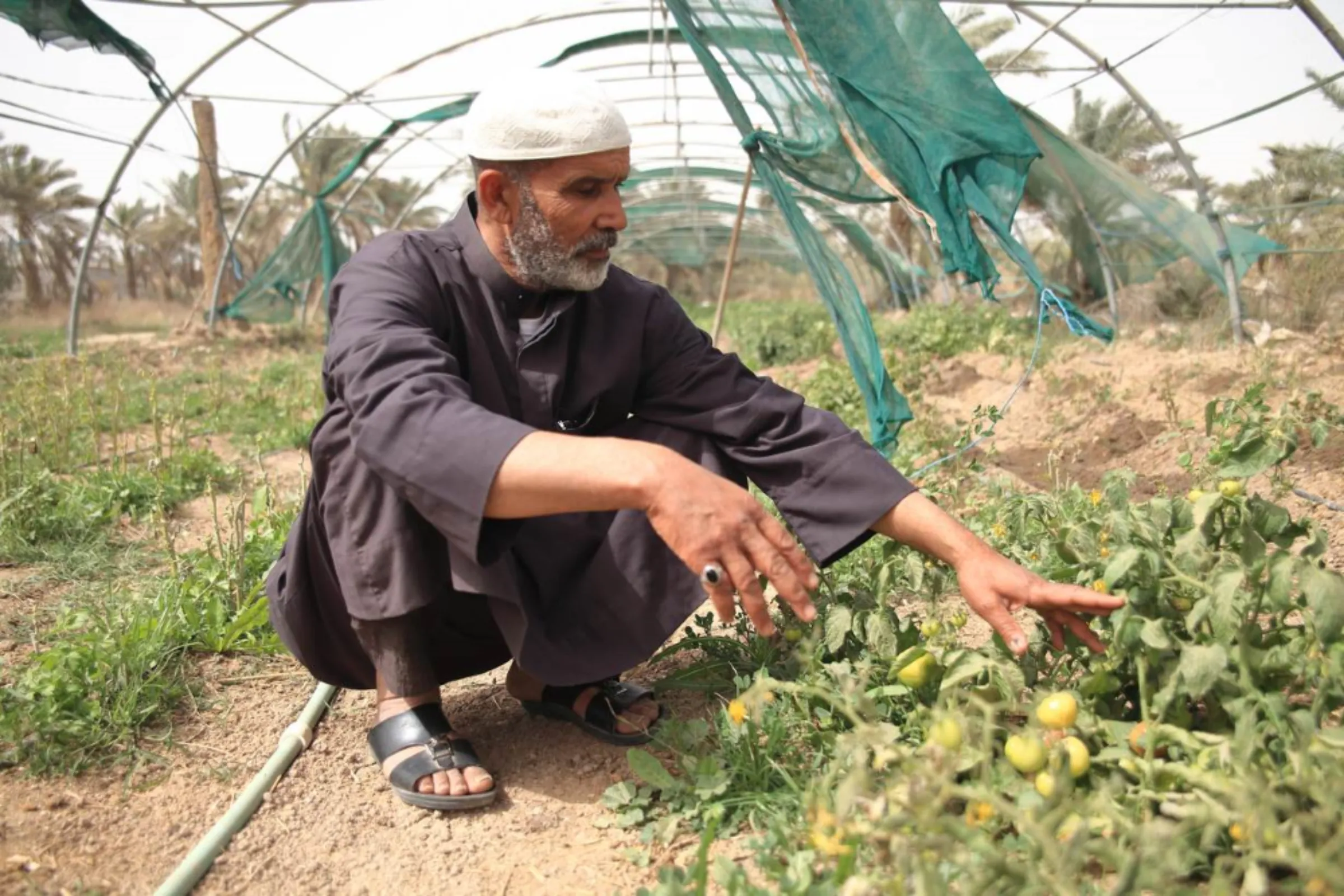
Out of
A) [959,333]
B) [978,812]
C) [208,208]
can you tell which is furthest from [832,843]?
[208,208]

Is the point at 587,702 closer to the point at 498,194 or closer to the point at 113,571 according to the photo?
the point at 498,194

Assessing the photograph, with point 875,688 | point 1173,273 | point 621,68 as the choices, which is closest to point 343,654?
point 875,688

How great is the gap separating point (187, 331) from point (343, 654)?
13575 mm

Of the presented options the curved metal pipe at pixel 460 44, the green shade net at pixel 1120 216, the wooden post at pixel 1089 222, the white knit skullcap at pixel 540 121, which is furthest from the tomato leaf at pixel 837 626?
the curved metal pipe at pixel 460 44

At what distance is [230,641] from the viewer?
2541 millimetres

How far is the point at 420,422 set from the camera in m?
1.52

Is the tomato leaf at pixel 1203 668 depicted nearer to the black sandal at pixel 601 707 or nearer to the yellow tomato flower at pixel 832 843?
the yellow tomato flower at pixel 832 843

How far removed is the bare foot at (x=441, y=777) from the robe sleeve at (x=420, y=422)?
0.47m

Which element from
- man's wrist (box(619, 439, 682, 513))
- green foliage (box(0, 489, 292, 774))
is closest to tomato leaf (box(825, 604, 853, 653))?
man's wrist (box(619, 439, 682, 513))

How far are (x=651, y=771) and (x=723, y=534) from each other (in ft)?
1.95

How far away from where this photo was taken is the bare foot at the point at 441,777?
1825 mm

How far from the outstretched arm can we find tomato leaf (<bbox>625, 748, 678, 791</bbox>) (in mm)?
608

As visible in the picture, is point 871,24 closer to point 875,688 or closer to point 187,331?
point 875,688

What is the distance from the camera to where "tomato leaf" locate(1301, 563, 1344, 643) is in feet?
4.27
